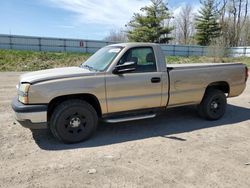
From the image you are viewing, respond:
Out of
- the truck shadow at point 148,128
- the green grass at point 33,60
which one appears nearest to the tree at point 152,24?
the green grass at point 33,60

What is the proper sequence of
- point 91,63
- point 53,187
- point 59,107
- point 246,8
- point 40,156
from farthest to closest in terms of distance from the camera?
point 246,8, point 91,63, point 59,107, point 40,156, point 53,187

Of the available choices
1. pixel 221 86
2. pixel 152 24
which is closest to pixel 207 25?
pixel 152 24

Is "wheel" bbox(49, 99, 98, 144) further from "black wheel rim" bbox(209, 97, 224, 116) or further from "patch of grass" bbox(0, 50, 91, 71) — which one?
"patch of grass" bbox(0, 50, 91, 71)

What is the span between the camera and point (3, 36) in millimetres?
24344

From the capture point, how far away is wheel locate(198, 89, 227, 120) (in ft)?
20.5

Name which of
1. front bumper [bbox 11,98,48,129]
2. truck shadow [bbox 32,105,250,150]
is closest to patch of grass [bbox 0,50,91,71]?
truck shadow [bbox 32,105,250,150]

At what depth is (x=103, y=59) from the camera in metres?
5.32

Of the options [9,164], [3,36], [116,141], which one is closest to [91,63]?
[116,141]

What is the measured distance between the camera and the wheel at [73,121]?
4643mm

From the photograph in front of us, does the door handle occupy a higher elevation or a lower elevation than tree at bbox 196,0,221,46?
lower

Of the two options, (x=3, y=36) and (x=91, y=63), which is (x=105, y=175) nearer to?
(x=91, y=63)

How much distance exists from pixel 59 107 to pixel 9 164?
4.07 feet

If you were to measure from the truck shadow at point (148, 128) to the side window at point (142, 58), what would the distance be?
4.32 feet

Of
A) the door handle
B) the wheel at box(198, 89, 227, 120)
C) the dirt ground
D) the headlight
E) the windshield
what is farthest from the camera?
the wheel at box(198, 89, 227, 120)
